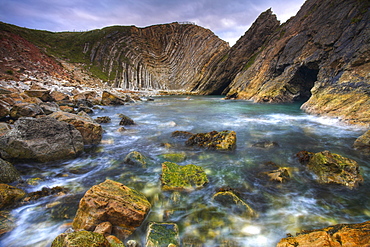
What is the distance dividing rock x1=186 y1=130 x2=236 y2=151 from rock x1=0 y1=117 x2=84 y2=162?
4.00 meters

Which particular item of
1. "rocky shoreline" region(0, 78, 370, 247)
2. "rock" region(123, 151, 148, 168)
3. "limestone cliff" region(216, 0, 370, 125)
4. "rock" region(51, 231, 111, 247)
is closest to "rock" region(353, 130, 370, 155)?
"rocky shoreline" region(0, 78, 370, 247)

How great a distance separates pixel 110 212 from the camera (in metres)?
2.94

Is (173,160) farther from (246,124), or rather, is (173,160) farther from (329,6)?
(329,6)

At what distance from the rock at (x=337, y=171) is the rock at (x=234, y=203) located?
223cm

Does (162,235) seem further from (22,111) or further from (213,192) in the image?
(22,111)

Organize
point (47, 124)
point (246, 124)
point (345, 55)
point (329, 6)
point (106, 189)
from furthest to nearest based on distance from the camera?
1. point (329, 6)
2. point (345, 55)
3. point (246, 124)
4. point (47, 124)
5. point (106, 189)

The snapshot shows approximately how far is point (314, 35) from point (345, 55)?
22.5 feet

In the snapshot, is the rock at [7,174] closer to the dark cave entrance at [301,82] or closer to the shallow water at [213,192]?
the shallow water at [213,192]

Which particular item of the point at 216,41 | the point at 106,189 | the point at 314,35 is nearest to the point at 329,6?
the point at 314,35

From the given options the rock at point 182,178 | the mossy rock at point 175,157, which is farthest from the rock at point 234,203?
the mossy rock at point 175,157

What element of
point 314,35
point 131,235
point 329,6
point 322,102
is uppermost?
point 329,6

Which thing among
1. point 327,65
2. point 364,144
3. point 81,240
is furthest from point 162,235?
point 327,65

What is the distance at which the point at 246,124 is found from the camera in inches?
436

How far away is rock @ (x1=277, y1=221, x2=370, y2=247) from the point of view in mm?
2128
